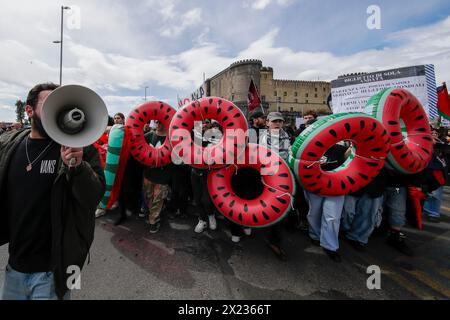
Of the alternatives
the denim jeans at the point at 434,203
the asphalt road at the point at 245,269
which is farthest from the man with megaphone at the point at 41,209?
the denim jeans at the point at 434,203

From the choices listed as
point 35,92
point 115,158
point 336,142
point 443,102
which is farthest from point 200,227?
point 443,102

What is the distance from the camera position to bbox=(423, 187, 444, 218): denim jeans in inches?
169

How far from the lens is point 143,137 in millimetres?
3795

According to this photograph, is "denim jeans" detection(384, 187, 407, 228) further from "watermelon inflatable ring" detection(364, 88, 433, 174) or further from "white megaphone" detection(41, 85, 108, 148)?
"white megaphone" detection(41, 85, 108, 148)

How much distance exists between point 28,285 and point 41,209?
0.47m

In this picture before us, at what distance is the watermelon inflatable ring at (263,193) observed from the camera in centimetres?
269

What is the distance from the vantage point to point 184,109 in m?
3.11

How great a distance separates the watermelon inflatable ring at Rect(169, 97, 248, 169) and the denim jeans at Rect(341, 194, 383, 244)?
182 centimetres

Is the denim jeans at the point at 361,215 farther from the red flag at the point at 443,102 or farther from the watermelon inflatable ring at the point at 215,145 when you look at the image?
the red flag at the point at 443,102

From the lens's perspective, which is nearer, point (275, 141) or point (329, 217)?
point (329, 217)

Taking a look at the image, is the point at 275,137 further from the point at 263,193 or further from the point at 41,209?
the point at 41,209
